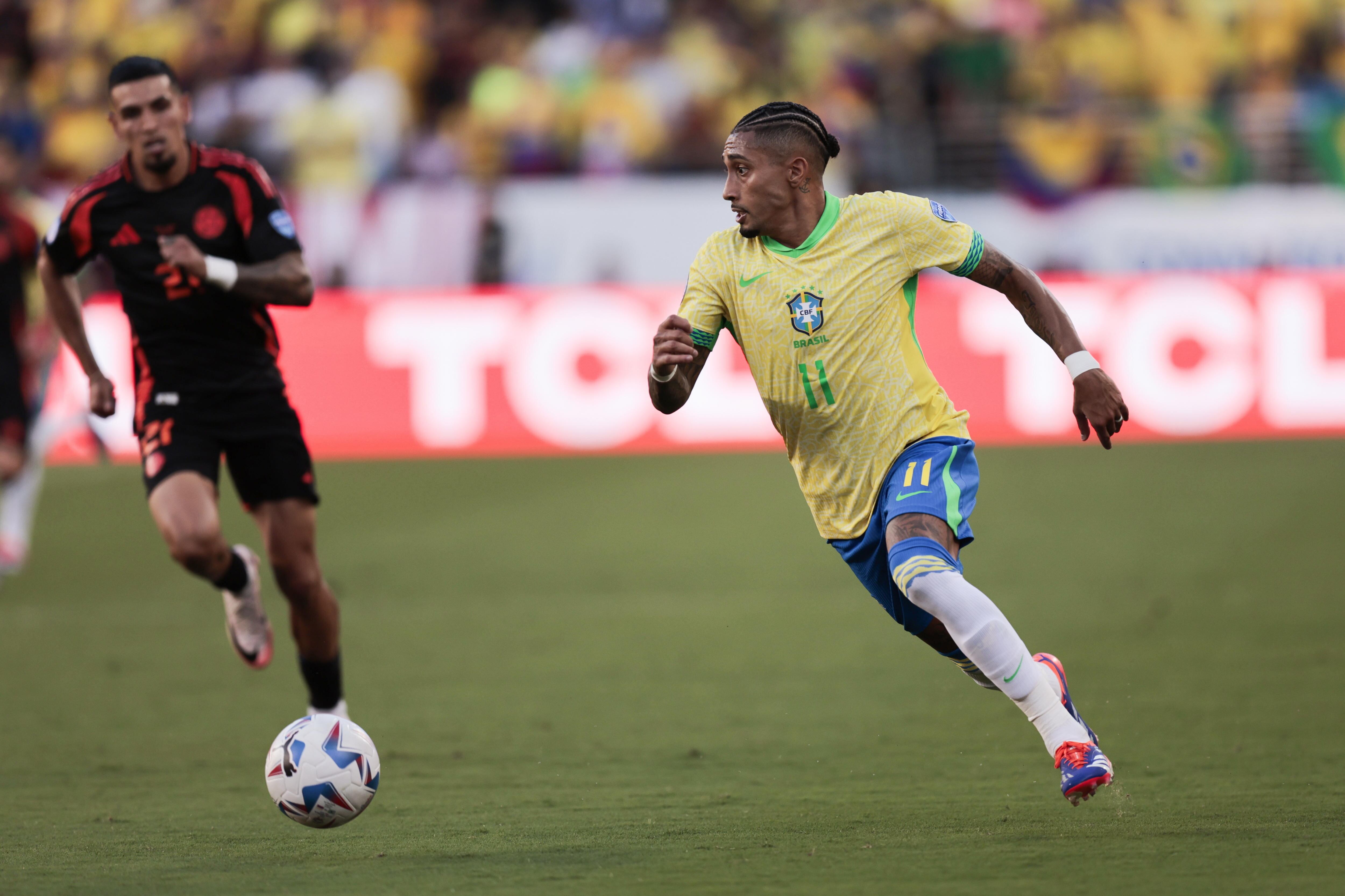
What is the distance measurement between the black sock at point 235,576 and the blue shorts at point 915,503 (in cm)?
228

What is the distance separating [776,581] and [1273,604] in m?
2.83

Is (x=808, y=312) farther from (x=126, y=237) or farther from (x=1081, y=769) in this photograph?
(x=126, y=237)

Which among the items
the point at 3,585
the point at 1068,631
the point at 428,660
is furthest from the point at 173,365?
the point at 3,585

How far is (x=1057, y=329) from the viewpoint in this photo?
5367 mm

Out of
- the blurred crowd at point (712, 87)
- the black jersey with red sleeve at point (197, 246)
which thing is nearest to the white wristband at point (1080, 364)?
the black jersey with red sleeve at point (197, 246)

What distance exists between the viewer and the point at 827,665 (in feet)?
26.9

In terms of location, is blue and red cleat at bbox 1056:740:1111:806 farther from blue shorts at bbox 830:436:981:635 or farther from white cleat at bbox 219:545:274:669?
white cleat at bbox 219:545:274:669

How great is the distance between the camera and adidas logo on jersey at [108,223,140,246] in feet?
20.5

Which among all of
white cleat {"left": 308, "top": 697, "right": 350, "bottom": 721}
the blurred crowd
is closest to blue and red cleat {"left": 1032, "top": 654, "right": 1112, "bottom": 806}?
white cleat {"left": 308, "top": 697, "right": 350, "bottom": 721}

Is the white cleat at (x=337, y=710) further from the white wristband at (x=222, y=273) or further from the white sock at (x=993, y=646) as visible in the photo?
the white sock at (x=993, y=646)

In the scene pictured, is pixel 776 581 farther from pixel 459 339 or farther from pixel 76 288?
pixel 459 339

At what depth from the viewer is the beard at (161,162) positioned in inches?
244

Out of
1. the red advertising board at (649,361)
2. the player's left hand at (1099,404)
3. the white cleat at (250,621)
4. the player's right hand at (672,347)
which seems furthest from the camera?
the red advertising board at (649,361)

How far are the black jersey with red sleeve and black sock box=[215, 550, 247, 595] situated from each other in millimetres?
626
